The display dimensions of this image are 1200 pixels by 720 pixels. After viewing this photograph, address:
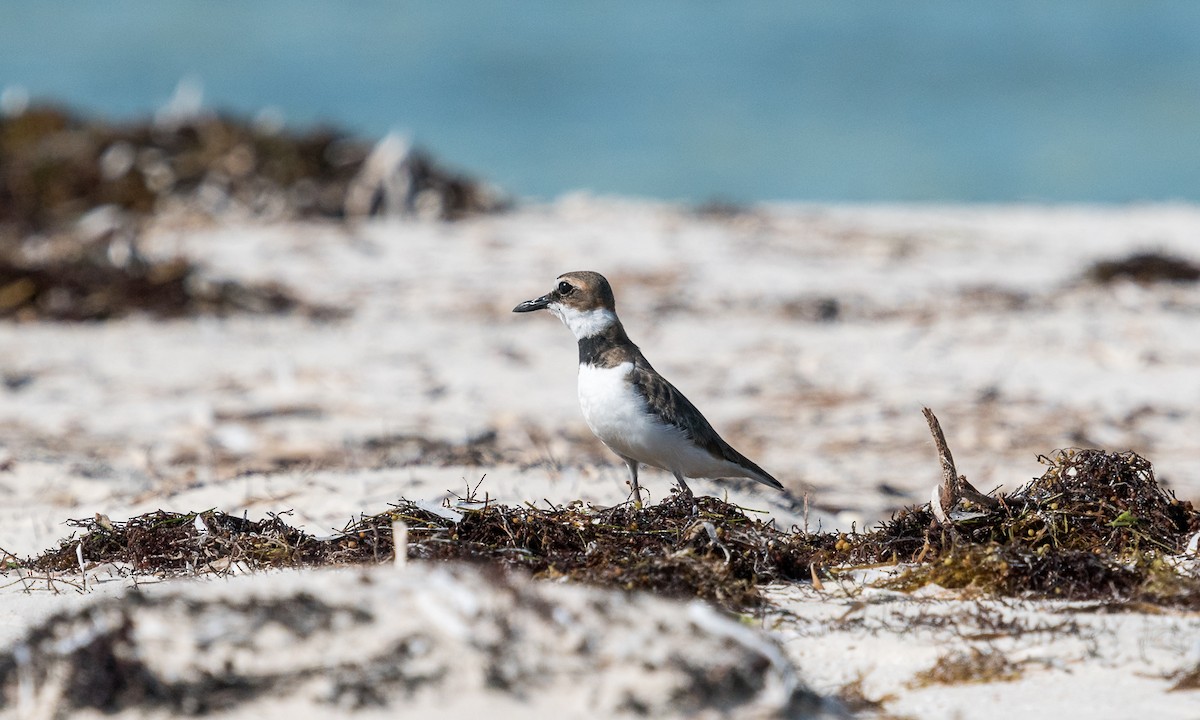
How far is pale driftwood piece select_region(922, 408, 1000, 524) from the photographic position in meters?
3.82

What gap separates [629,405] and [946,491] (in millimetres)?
1003

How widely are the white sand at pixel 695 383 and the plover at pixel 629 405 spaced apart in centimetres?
65

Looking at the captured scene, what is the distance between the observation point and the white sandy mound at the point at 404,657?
2.42m

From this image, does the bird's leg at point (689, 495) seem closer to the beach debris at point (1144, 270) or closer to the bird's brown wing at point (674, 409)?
the bird's brown wing at point (674, 409)

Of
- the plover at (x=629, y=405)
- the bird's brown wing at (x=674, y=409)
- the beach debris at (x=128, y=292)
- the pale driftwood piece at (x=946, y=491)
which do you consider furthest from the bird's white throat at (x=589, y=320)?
the beach debris at (x=128, y=292)

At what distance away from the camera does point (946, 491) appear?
12.7ft

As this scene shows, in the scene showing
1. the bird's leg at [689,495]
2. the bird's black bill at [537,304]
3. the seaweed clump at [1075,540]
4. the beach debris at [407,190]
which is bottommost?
the seaweed clump at [1075,540]

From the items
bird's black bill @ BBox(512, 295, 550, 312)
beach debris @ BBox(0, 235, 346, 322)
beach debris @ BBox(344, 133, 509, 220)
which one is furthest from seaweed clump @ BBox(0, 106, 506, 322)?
bird's black bill @ BBox(512, 295, 550, 312)

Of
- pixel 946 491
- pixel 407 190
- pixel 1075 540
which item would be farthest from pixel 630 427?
pixel 407 190

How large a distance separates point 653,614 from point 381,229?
35.4ft

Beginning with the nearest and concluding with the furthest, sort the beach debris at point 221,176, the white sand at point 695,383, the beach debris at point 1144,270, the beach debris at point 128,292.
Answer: the white sand at point 695,383 < the beach debris at point 128,292 < the beach debris at point 1144,270 < the beach debris at point 221,176

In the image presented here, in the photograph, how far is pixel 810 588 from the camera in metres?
3.51

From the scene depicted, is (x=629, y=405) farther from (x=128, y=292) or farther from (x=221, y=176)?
(x=221, y=176)

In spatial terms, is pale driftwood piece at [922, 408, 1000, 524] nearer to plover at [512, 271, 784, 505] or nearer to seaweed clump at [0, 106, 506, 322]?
plover at [512, 271, 784, 505]
